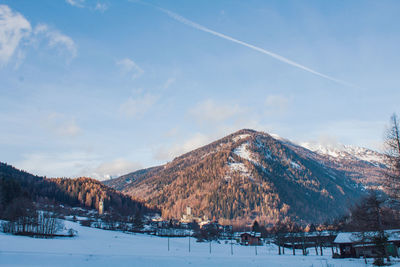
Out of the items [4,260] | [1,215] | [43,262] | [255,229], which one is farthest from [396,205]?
[255,229]

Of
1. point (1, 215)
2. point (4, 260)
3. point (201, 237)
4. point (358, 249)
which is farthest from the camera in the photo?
point (201, 237)

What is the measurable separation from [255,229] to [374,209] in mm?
120021

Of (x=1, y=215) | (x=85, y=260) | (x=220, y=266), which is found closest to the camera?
(x=85, y=260)

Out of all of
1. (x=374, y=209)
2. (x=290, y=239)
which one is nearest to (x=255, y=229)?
(x=290, y=239)

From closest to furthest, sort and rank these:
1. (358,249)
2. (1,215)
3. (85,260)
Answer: (85,260)
(358,249)
(1,215)

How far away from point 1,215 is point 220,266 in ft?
258

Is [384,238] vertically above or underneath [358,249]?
above

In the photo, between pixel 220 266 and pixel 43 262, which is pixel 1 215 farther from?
pixel 220 266

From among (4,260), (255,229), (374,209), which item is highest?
(374,209)

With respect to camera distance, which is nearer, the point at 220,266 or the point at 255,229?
the point at 220,266

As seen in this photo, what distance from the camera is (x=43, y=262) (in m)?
31.5

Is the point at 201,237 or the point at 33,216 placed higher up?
the point at 33,216

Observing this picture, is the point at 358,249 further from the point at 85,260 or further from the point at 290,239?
the point at 85,260

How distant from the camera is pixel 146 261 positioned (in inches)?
1454
